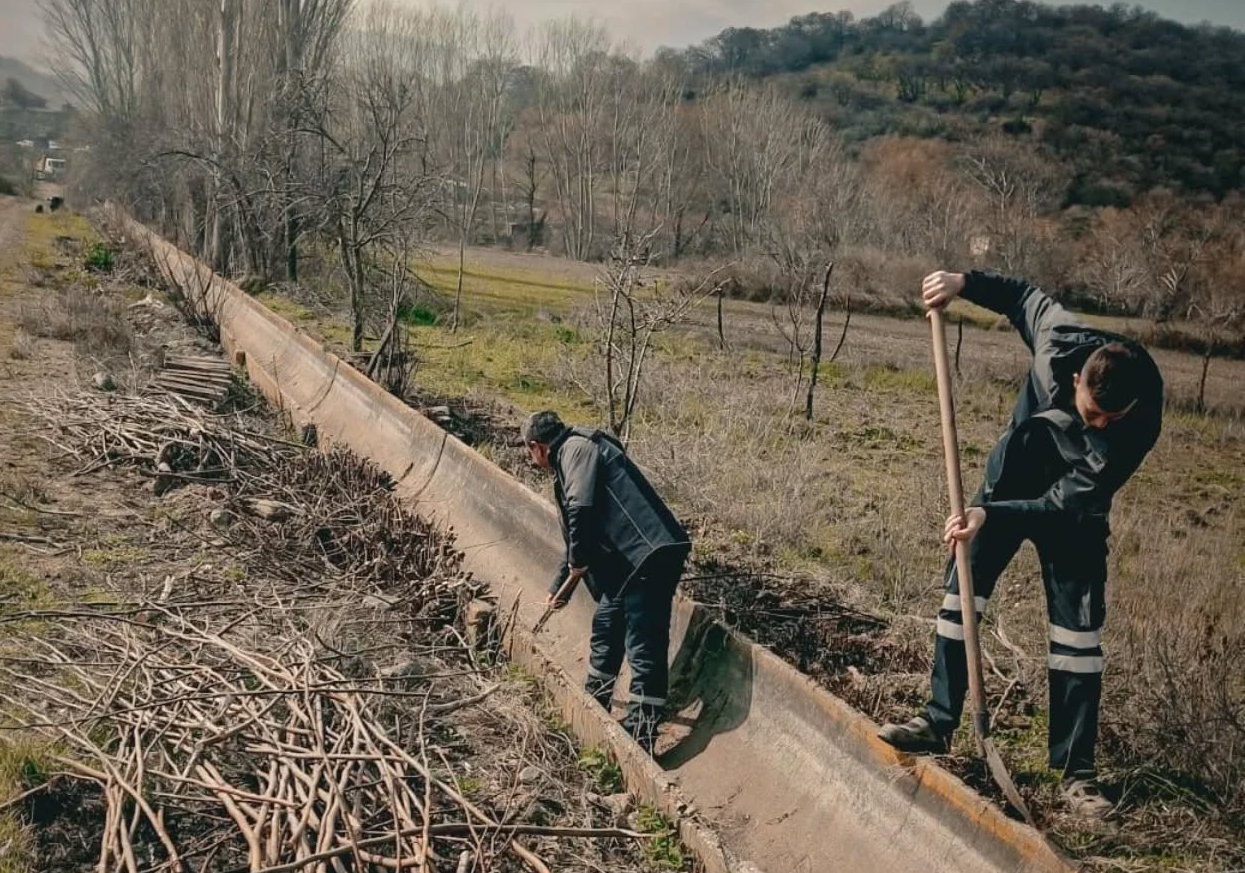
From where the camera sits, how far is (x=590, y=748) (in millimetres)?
5117

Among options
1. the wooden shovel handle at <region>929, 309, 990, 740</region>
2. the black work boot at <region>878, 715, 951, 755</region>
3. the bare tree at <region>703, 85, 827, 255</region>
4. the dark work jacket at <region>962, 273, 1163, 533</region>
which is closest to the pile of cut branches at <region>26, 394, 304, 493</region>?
the black work boot at <region>878, 715, 951, 755</region>

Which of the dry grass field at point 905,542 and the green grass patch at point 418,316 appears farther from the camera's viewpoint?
the green grass patch at point 418,316

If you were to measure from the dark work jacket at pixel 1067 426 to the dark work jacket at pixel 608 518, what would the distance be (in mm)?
1676

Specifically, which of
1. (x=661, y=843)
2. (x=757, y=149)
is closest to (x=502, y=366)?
(x=661, y=843)

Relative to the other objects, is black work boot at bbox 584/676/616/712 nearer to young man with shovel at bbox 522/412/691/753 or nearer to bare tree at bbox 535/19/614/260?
young man with shovel at bbox 522/412/691/753

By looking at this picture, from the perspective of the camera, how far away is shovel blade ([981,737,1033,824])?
380cm

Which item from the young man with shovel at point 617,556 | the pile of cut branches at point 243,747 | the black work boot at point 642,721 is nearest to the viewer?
the pile of cut branches at point 243,747

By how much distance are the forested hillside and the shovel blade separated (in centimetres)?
5115

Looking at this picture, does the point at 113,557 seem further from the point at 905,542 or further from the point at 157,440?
the point at 905,542

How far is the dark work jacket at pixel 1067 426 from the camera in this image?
4133 millimetres

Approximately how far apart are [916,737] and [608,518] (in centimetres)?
202

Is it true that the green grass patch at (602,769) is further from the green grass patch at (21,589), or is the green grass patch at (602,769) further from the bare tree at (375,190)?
the bare tree at (375,190)

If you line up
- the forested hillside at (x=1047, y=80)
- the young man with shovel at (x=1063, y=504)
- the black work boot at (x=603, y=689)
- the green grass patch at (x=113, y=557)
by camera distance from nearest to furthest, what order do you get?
the young man with shovel at (x=1063, y=504)
the black work boot at (x=603, y=689)
the green grass patch at (x=113, y=557)
the forested hillside at (x=1047, y=80)

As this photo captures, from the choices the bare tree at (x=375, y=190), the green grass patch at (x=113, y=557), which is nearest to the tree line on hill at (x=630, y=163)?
the bare tree at (x=375, y=190)
